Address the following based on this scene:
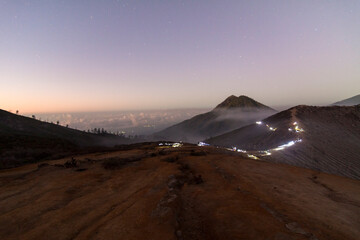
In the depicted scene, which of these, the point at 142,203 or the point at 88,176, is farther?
the point at 88,176

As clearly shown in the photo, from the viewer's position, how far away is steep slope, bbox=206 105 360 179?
76.0 feet

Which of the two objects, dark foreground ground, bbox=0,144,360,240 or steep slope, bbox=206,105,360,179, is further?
steep slope, bbox=206,105,360,179

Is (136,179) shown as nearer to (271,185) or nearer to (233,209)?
(233,209)

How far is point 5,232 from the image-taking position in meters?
5.46

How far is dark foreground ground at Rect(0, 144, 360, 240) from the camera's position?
199 inches

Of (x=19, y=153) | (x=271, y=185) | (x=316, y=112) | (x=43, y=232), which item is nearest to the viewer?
(x=43, y=232)

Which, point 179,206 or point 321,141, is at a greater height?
point 179,206

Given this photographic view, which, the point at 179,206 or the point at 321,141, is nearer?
the point at 179,206

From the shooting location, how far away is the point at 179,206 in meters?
6.46

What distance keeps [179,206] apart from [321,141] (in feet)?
112

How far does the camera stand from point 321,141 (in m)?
30.9

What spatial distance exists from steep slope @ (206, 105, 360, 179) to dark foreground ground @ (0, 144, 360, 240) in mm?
12223

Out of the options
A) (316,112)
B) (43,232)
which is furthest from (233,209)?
(316,112)

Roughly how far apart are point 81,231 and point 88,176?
6285 millimetres
